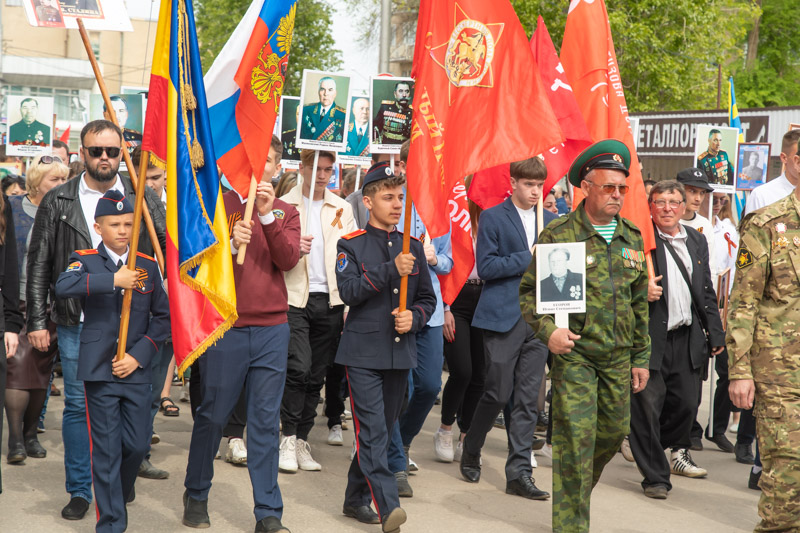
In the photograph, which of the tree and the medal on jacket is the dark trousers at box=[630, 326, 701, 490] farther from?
the tree

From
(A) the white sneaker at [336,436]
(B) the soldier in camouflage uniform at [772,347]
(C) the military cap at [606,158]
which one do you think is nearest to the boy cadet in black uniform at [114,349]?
(C) the military cap at [606,158]

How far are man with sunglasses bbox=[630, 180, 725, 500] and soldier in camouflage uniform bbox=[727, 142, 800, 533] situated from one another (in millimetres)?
1928

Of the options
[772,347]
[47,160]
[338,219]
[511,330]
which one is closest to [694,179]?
[511,330]

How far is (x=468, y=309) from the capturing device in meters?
7.67

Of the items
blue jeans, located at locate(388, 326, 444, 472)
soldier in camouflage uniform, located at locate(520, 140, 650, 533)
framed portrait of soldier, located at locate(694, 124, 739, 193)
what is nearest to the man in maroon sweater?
blue jeans, located at locate(388, 326, 444, 472)

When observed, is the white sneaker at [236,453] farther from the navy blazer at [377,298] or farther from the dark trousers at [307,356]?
the navy blazer at [377,298]

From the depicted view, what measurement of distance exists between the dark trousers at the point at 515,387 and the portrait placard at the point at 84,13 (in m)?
3.29

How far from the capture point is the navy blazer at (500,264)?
271 inches

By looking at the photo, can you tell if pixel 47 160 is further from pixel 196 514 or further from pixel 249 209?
pixel 196 514

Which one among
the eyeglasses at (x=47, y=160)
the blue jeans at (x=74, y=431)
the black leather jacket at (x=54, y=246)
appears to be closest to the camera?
the blue jeans at (x=74, y=431)

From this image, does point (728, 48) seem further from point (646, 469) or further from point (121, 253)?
point (121, 253)

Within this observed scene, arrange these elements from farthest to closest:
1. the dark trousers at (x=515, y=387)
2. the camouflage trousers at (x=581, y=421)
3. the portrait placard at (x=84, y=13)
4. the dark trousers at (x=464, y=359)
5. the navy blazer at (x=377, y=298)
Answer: the dark trousers at (x=464, y=359), the dark trousers at (x=515, y=387), the portrait placard at (x=84, y=13), the navy blazer at (x=377, y=298), the camouflage trousers at (x=581, y=421)

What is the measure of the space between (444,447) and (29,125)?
365 inches

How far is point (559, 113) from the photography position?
782 centimetres
